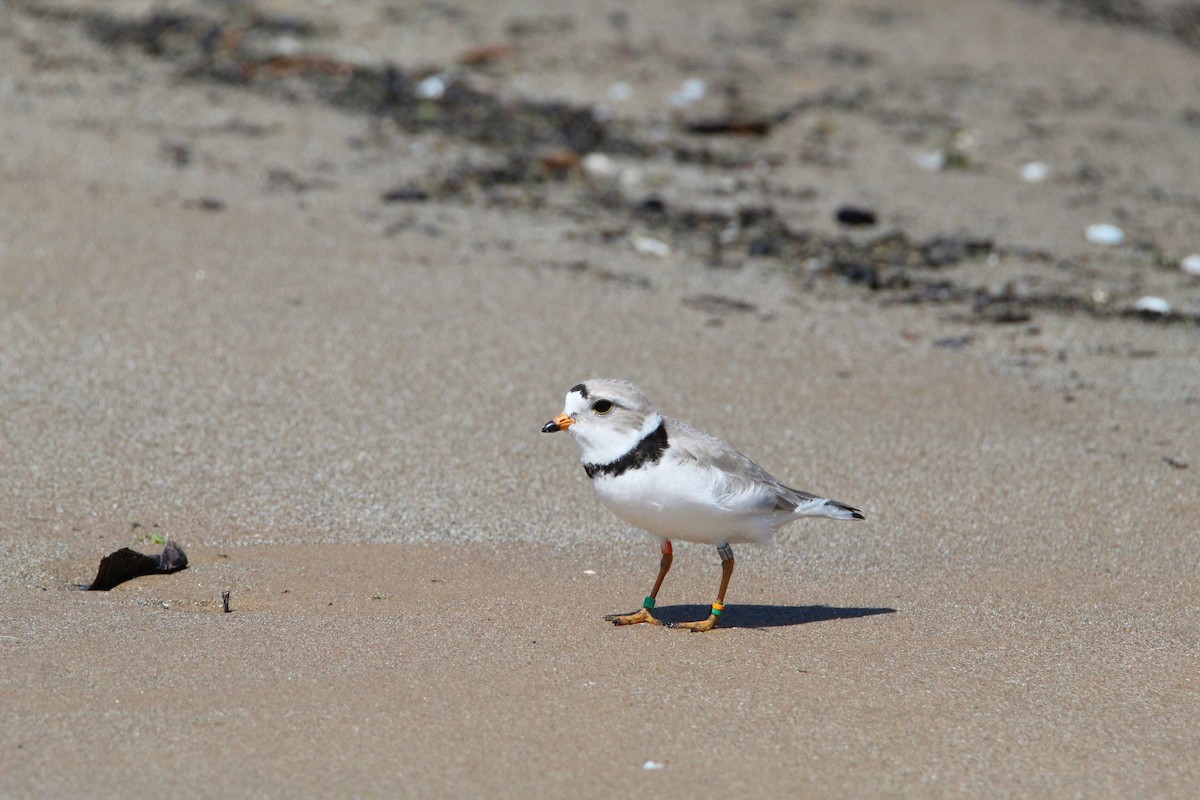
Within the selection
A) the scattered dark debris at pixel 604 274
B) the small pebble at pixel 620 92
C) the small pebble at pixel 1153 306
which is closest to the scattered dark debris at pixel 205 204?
the scattered dark debris at pixel 604 274

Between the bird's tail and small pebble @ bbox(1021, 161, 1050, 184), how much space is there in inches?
188

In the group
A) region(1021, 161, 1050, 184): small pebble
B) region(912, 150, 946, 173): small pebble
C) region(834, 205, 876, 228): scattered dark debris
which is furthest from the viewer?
region(912, 150, 946, 173): small pebble

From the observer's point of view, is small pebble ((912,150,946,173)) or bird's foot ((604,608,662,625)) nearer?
bird's foot ((604,608,662,625))

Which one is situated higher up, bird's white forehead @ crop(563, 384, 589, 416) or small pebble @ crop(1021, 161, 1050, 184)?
bird's white forehead @ crop(563, 384, 589, 416)

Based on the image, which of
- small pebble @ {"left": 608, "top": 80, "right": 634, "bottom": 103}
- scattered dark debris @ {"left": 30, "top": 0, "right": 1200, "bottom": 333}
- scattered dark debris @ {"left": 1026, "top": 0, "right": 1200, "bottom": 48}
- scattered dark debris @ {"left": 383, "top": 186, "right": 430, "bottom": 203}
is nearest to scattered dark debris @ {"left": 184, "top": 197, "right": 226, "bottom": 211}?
scattered dark debris @ {"left": 30, "top": 0, "right": 1200, "bottom": 333}

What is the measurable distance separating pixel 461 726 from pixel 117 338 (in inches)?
129

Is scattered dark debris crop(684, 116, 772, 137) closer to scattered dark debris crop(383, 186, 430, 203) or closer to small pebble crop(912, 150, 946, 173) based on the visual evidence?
small pebble crop(912, 150, 946, 173)

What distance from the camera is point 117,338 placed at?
19.3 ft

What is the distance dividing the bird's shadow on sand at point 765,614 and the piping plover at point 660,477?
120 millimetres

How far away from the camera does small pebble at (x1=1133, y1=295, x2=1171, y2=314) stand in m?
6.78

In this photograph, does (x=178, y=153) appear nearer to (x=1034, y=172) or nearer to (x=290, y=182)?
(x=290, y=182)

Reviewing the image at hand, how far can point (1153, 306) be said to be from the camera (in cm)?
680

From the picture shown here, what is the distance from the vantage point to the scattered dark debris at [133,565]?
13.7ft

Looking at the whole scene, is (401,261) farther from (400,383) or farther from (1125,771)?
(1125,771)
